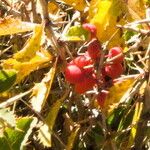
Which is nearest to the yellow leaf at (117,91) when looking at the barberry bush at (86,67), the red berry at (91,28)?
the barberry bush at (86,67)

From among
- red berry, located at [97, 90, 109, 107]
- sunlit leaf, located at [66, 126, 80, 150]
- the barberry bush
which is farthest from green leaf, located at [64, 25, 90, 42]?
sunlit leaf, located at [66, 126, 80, 150]

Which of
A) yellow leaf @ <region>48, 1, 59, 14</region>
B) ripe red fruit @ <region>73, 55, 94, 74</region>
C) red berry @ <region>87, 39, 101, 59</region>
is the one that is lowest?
ripe red fruit @ <region>73, 55, 94, 74</region>

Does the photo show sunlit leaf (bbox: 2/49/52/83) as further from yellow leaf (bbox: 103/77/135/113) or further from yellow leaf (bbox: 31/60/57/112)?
yellow leaf (bbox: 103/77/135/113)

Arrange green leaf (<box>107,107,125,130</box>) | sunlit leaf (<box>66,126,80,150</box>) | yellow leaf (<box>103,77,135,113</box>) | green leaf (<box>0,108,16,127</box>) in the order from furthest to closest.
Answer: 1. green leaf (<box>107,107,125,130</box>)
2. sunlit leaf (<box>66,126,80,150</box>)
3. yellow leaf (<box>103,77,135,113</box>)
4. green leaf (<box>0,108,16,127</box>)

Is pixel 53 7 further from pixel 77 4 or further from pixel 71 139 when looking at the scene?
pixel 71 139

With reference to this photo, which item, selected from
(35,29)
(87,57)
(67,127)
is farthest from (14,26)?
(67,127)

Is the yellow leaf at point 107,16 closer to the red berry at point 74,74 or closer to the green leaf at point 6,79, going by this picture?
the red berry at point 74,74
